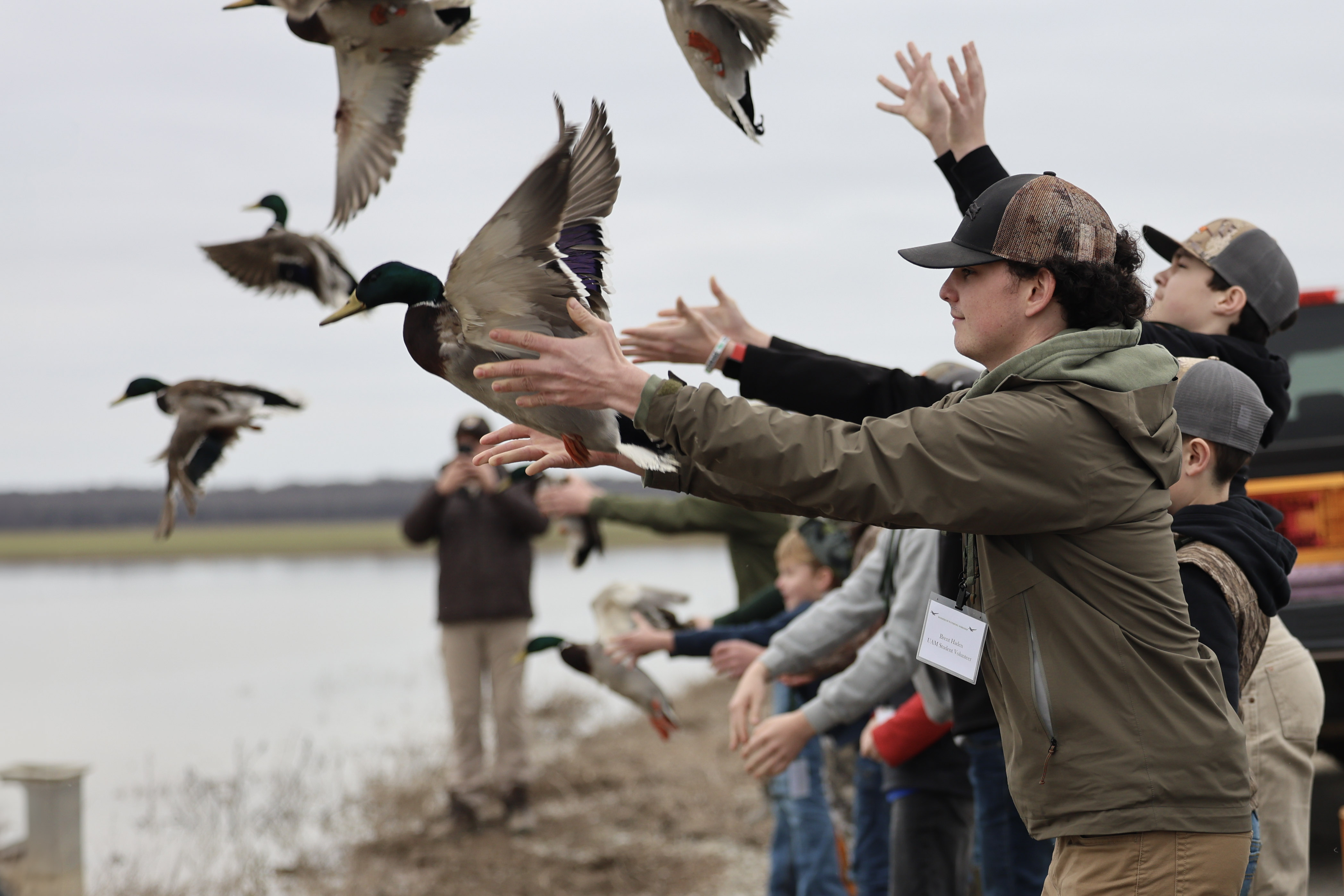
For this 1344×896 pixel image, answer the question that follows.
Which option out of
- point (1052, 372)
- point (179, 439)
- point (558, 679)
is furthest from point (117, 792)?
point (1052, 372)

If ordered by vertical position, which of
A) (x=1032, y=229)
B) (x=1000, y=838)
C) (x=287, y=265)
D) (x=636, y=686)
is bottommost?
(x=1000, y=838)

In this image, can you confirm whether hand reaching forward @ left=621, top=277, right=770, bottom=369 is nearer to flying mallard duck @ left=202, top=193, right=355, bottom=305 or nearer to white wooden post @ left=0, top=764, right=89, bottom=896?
flying mallard duck @ left=202, top=193, right=355, bottom=305

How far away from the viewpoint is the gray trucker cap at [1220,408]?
2.41 m

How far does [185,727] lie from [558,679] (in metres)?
3.83

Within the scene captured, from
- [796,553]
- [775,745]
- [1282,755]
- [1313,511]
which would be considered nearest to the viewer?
[1282,755]

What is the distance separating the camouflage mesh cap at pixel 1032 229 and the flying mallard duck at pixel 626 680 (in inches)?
119

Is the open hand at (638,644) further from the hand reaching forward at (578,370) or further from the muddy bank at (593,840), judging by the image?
the hand reaching forward at (578,370)

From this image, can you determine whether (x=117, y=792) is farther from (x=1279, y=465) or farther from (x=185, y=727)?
(x=1279, y=465)

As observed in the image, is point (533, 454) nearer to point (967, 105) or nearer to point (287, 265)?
point (287, 265)

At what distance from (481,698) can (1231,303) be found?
5066 millimetres

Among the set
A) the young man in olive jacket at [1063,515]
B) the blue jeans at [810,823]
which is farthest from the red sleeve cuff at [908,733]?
the young man in olive jacket at [1063,515]

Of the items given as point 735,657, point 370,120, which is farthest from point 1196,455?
point 735,657

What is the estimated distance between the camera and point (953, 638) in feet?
6.73

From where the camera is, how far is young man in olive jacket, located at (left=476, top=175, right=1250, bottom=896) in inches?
69.7
